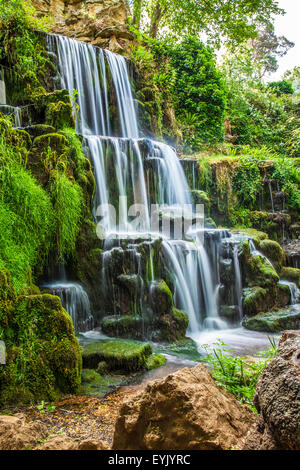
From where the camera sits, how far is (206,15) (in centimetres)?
1589

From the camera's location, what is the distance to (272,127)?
Answer: 1847 centimetres

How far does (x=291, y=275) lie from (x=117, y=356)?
6.47m

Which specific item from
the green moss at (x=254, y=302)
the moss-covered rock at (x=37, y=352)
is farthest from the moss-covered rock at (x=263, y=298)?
the moss-covered rock at (x=37, y=352)

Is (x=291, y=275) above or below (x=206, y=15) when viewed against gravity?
below

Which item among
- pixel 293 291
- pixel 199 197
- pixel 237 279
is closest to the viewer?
pixel 237 279

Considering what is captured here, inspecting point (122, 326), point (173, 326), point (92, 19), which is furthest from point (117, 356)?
point (92, 19)

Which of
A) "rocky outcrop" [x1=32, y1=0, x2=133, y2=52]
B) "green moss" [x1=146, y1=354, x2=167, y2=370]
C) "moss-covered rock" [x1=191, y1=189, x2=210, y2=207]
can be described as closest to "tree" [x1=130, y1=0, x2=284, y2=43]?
"rocky outcrop" [x1=32, y1=0, x2=133, y2=52]

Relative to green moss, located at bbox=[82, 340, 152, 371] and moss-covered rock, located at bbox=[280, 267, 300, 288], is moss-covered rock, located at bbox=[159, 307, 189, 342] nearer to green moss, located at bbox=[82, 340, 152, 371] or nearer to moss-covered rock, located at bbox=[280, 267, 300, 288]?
green moss, located at bbox=[82, 340, 152, 371]

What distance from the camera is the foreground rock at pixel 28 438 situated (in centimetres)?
147

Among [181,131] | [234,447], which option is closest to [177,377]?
[234,447]

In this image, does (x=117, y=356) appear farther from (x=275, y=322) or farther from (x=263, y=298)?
(x=263, y=298)

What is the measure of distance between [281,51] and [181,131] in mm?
25185

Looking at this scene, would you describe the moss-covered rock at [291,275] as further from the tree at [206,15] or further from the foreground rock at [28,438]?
the tree at [206,15]
